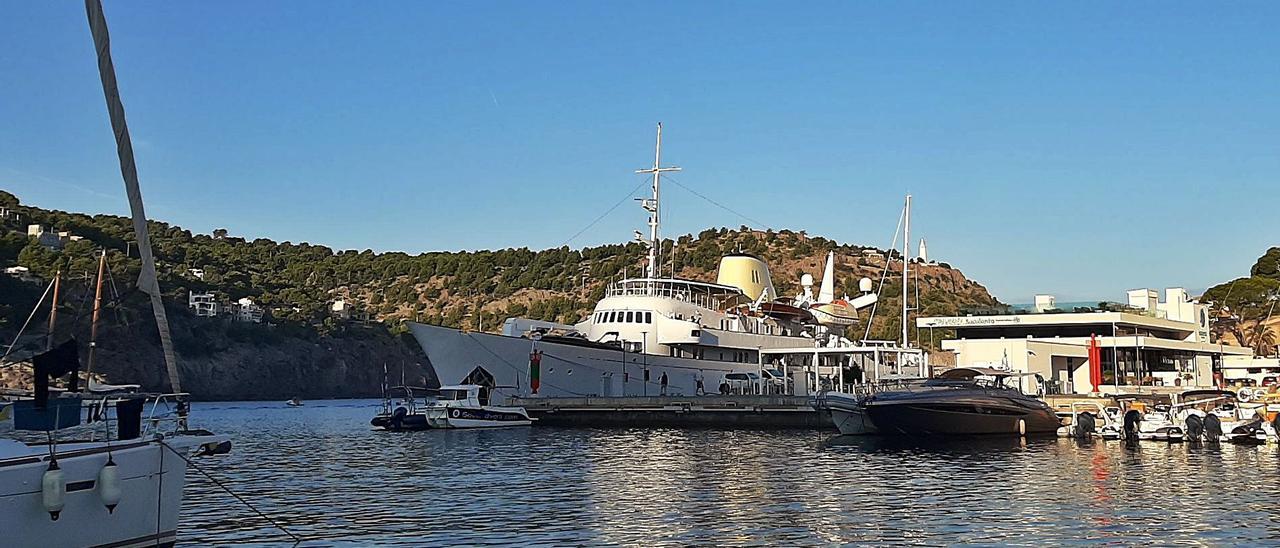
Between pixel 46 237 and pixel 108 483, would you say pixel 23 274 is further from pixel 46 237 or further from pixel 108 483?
pixel 108 483

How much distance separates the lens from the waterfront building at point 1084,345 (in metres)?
65.0

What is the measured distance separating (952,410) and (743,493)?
59.4 ft

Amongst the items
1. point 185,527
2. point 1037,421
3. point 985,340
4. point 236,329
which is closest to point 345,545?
point 185,527

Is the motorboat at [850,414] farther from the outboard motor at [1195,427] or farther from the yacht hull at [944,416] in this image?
the outboard motor at [1195,427]

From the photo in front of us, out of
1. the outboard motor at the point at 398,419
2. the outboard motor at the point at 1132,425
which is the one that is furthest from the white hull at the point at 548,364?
the outboard motor at the point at 1132,425

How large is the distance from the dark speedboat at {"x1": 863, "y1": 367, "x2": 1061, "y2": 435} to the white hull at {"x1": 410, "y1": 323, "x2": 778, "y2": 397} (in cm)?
1958

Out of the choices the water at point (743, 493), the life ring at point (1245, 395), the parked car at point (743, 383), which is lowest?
the water at point (743, 493)

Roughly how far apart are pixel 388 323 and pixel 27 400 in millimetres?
126546

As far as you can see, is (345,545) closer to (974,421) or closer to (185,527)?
(185,527)

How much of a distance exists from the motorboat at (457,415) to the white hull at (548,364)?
2351 mm

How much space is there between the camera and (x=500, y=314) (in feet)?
438

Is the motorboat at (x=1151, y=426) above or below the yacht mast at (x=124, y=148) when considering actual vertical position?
below

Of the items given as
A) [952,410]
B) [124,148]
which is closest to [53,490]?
[124,148]

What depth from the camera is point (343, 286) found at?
16125 cm
